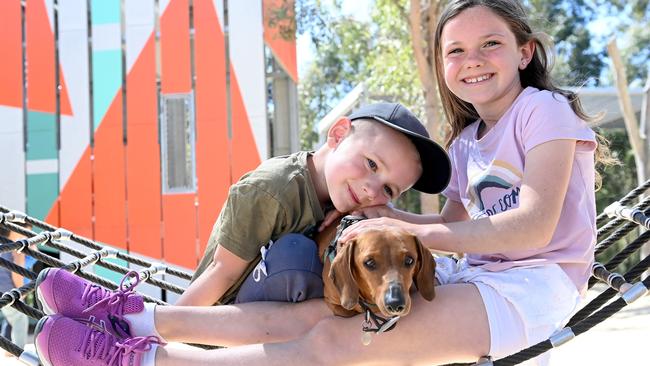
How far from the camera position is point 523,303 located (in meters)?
1.70

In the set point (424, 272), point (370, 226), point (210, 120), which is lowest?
point (424, 272)

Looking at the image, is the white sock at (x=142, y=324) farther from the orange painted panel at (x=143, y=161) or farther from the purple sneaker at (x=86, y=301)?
the orange painted panel at (x=143, y=161)

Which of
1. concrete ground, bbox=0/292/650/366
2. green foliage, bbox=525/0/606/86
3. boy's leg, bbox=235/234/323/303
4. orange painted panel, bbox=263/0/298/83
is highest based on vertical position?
green foliage, bbox=525/0/606/86

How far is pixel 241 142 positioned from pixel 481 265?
598 cm

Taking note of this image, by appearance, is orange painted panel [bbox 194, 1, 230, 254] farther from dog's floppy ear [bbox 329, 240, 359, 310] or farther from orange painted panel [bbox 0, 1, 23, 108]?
dog's floppy ear [bbox 329, 240, 359, 310]

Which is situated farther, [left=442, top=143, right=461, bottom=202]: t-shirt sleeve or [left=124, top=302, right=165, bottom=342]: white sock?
[left=442, top=143, right=461, bottom=202]: t-shirt sleeve

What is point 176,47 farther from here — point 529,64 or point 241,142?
point 529,64

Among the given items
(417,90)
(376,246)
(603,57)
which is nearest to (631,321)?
(417,90)

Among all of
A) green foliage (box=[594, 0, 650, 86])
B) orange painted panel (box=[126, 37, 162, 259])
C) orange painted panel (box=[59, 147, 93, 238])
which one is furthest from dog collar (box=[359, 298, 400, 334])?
green foliage (box=[594, 0, 650, 86])

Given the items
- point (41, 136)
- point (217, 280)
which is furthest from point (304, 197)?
point (41, 136)

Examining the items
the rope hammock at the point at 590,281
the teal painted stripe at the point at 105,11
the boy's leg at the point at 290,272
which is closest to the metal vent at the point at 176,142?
the teal painted stripe at the point at 105,11

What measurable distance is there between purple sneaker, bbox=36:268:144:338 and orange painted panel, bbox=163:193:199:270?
5899 millimetres

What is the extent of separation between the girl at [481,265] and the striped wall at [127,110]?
5.78 m

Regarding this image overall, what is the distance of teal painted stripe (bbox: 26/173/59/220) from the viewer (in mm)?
7727
